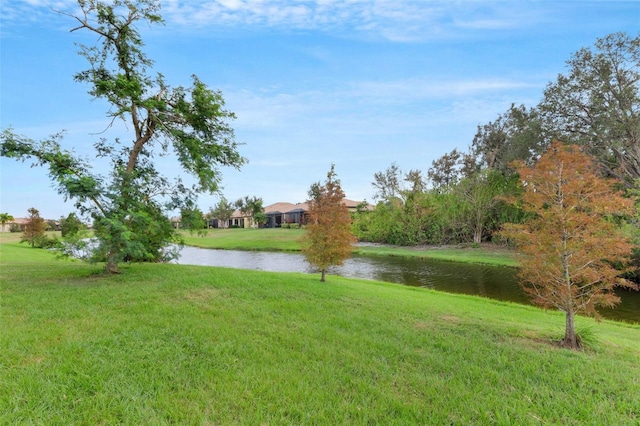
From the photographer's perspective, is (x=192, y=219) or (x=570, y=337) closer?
(x=570, y=337)

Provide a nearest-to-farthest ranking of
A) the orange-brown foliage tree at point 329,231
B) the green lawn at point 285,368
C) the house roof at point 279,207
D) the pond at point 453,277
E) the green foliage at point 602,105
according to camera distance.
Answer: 1. the green lawn at point 285,368
2. the orange-brown foliage tree at point 329,231
3. the pond at point 453,277
4. the green foliage at point 602,105
5. the house roof at point 279,207

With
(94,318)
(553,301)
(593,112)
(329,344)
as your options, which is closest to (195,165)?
(94,318)

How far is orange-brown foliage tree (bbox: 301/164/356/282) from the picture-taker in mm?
10477

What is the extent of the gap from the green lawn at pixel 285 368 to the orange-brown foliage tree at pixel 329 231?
4.69 metres

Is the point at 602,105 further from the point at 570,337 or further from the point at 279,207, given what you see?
the point at 279,207

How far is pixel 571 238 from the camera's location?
4906mm

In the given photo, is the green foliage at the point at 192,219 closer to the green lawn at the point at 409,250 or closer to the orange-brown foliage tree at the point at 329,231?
the green lawn at the point at 409,250

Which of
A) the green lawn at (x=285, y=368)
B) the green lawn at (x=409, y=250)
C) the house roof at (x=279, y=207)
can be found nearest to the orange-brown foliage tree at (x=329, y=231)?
the green lawn at (x=409, y=250)

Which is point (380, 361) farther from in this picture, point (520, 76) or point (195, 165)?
point (520, 76)

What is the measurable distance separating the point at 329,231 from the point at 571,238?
672 cm

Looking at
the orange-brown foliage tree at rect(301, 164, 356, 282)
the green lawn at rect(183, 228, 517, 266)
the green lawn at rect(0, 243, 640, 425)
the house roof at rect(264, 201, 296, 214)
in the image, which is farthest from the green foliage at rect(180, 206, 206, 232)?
the house roof at rect(264, 201, 296, 214)

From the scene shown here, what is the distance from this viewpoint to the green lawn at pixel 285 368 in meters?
2.58

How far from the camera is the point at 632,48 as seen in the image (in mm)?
17875

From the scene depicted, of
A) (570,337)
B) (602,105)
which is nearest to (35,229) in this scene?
(570,337)
